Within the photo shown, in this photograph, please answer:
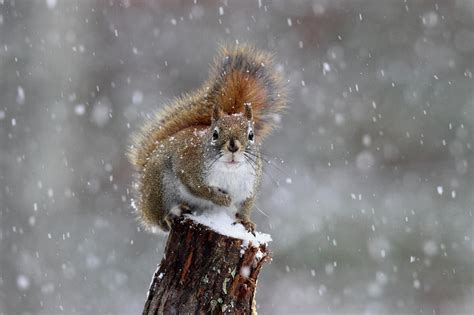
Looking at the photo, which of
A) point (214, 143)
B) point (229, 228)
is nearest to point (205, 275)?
point (229, 228)

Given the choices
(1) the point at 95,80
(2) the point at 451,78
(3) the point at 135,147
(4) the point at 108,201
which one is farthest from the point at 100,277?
(3) the point at 135,147

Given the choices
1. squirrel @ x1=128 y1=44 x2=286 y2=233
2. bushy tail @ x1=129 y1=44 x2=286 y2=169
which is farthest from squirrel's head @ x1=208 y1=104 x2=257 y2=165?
bushy tail @ x1=129 y1=44 x2=286 y2=169

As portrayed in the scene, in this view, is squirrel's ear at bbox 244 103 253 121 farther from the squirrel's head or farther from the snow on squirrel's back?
the snow on squirrel's back

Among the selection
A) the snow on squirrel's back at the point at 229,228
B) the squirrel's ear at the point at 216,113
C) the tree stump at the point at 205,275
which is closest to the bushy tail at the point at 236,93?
the squirrel's ear at the point at 216,113

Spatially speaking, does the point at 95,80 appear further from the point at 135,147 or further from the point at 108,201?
the point at 135,147

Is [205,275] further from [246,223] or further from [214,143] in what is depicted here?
[214,143]

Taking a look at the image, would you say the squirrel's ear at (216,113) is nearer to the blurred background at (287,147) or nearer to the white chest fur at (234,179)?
the white chest fur at (234,179)

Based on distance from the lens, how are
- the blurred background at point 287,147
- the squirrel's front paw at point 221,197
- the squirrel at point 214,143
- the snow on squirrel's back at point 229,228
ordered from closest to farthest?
1. the snow on squirrel's back at point 229,228
2. the squirrel at point 214,143
3. the squirrel's front paw at point 221,197
4. the blurred background at point 287,147
